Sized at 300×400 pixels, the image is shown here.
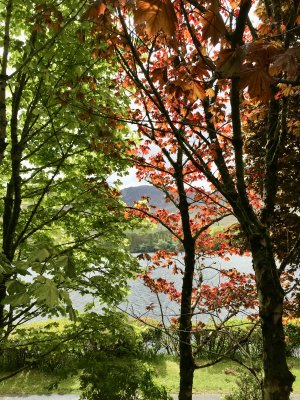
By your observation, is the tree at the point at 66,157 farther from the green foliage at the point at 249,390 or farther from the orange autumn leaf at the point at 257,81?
the green foliage at the point at 249,390

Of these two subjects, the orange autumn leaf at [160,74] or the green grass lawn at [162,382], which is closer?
the orange autumn leaf at [160,74]

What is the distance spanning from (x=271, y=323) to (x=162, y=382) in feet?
33.5

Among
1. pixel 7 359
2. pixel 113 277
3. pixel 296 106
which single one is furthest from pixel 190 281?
pixel 7 359

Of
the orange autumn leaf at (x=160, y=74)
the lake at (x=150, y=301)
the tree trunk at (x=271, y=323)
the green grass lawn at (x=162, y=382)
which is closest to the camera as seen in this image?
the tree trunk at (x=271, y=323)

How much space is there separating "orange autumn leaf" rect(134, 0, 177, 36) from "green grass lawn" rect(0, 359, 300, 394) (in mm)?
10588

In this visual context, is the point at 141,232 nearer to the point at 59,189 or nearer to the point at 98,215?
the point at 98,215

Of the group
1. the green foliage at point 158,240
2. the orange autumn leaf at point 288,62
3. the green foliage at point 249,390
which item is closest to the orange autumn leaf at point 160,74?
the orange autumn leaf at point 288,62

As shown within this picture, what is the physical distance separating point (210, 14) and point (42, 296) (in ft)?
5.30

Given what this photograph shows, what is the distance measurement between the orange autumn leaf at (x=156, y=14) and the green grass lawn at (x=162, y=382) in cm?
1059

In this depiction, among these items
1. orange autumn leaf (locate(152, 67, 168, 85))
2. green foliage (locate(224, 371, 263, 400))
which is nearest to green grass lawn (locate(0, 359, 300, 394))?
green foliage (locate(224, 371, 263, 400))

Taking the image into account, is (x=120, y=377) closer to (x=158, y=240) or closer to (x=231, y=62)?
(x=231, y=62)

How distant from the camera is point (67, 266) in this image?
2.12 metres

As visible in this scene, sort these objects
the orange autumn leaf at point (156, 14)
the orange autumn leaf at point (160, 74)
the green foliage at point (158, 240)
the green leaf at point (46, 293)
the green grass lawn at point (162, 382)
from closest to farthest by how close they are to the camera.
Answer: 1. the orange autumn leaf at point (156, 14)
2. the green leaf at point (46, 293)
3. the orange autumn leaf at point (160, 74)
4. the green foliage at point (158, 240)
5. the green grass lawn at point (162, 382)

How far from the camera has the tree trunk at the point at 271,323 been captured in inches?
93.6
